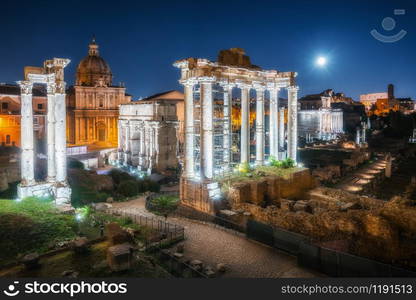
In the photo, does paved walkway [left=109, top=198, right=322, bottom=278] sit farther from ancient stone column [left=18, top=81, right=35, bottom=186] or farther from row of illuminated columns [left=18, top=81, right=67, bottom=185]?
ancient stone column [left=18, top=81, right=35, bottom=186]

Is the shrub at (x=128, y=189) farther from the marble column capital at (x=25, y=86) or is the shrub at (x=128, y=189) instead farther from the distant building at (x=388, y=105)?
the distant building at (x=388, y=105)

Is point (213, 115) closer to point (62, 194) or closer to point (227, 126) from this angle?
point (227, 126)

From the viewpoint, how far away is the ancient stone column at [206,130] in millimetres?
19891

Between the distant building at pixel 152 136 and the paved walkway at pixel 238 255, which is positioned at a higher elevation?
the distant building at pixel 152 136

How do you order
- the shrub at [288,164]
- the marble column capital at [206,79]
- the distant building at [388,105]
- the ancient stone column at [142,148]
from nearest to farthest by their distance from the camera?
the marble column capital at [206,79] → the shrub at [288,164] → the ancient stone column at [142,148] → the distant building at [388,105]

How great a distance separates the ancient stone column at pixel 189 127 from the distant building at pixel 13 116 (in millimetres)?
34640

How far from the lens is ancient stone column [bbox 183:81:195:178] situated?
20266mm

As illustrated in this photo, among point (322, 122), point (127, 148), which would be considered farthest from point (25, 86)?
point (322, 122)

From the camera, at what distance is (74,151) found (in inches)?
1750

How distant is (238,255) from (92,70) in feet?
181

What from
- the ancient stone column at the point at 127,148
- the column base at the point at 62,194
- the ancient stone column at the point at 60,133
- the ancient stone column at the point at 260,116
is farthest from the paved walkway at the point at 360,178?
the ancient stone column at the point at 127,148

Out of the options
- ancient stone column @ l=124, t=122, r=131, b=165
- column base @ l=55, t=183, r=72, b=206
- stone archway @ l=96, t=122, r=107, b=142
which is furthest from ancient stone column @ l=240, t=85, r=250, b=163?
stone archway @ l=96, t=122, r=107, b=142

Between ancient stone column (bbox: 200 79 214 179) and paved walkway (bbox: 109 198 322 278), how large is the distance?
140 inches

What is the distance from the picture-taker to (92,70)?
6194 centimetres
